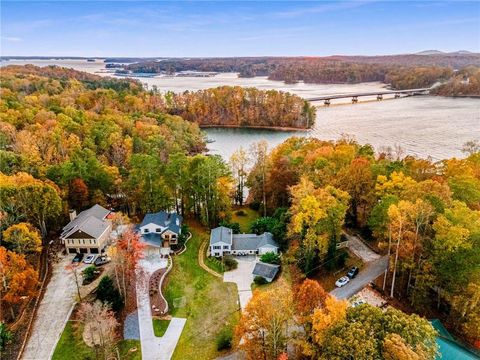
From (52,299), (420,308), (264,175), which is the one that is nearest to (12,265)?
(52,299)

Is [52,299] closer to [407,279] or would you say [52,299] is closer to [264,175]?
[264,175]

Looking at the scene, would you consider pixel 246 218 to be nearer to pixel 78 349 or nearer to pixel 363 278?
pixel 363 278

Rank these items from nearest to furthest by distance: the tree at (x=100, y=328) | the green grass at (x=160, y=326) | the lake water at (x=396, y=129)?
the tree at (x=100, y=328)
the green grass at (x=160, y=326)
the lake water at (x=396, y=129)

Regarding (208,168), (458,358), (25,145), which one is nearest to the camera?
(458,358)

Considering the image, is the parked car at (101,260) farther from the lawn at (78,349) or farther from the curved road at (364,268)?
the curved road at (364,268)

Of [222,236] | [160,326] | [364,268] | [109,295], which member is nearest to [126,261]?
[109,295]

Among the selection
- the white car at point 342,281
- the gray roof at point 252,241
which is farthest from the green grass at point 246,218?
the white car at point 342,281
